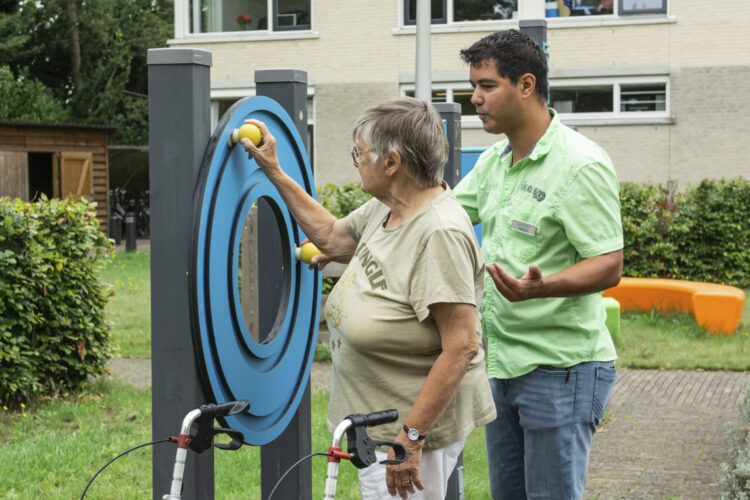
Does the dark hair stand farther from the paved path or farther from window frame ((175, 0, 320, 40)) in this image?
window frame ((175, 0, 320, 40))

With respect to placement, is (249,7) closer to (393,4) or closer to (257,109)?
(393,4)

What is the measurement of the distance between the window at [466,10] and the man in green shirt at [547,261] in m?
18.5

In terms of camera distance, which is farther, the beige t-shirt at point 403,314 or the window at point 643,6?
the window at point 643,6

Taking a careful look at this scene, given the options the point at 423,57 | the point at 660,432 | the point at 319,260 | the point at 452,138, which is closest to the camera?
the point at 319,260

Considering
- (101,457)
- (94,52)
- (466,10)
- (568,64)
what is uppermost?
(94,52)

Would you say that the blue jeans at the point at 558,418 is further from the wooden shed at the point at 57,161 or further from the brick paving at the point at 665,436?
the wooden shed at the point at 57,161

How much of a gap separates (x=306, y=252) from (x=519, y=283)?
1084mm

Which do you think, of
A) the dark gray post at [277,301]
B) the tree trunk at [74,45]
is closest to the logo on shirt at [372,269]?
the dark gray post at [277,301]

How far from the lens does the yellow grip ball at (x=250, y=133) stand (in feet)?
9.41

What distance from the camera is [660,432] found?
6.51 m

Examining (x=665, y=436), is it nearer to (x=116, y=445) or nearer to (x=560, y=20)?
(x=116, y=445)

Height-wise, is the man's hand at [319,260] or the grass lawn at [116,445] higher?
the man's hand at [319,260]

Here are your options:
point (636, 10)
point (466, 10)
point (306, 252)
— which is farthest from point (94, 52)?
point (306, 252)

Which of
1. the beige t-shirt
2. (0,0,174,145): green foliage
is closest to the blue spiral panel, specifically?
the beige t-shirt
